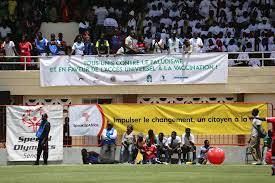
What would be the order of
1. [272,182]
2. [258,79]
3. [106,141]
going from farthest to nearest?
[258,79]
[106,141]
[272,182]

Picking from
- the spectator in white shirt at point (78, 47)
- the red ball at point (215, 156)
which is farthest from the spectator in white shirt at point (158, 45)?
the red ball at point (215, 156)

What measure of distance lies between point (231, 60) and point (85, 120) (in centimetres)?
636

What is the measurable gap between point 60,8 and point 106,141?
8983mm

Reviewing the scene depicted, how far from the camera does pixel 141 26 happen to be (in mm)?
37812

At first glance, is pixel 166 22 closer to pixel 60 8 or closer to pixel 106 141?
pixel 60 8

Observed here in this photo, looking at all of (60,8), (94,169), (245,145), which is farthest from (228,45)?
(94,169)

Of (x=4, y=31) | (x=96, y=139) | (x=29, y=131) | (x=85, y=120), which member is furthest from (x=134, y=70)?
(x=4, y=31)

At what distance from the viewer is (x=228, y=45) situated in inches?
1416

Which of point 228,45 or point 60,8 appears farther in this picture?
point 60,8

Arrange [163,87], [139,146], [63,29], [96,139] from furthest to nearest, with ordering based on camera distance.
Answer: [63,29], [163,87], [96,139], [139,146]

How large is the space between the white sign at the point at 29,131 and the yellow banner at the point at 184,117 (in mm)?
1948

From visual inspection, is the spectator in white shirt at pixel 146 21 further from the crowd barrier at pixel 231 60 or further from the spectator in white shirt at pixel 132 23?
the crowd barrier at pixel 231 60

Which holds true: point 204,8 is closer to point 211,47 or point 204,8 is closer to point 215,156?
point 211,47

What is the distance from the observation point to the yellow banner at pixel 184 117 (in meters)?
32.6
